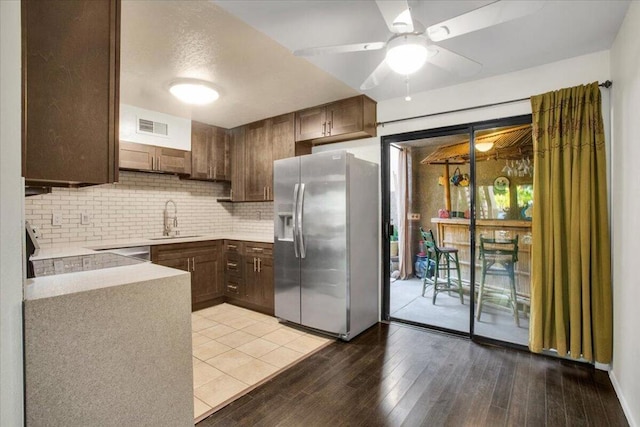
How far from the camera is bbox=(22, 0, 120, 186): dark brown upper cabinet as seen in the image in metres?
1.22

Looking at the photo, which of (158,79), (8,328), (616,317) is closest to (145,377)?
(8,328)

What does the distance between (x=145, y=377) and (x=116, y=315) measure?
0.30 meters

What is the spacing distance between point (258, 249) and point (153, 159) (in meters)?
1.77

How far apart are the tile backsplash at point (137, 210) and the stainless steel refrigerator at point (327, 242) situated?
1.30m

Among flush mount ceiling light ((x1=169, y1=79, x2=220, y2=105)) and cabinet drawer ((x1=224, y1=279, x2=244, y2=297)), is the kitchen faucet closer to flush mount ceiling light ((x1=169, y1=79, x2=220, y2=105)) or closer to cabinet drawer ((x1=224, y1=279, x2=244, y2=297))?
cabinet drawer ((x1=224, y1=279, x2=244, y2=297))

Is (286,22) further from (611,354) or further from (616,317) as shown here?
(611,354)

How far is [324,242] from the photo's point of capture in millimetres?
3260

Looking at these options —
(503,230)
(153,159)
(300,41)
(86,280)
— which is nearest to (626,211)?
(503,230)

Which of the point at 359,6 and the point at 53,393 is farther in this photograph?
the point at 359,6

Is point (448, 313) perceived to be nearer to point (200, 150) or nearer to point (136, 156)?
point (200, 150)

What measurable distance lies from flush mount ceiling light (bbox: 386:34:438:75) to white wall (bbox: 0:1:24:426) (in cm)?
161

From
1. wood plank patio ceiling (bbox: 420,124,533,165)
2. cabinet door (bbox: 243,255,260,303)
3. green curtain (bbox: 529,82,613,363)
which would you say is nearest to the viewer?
green curtain (bbox: 529,82,613,363)

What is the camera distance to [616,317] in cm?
232

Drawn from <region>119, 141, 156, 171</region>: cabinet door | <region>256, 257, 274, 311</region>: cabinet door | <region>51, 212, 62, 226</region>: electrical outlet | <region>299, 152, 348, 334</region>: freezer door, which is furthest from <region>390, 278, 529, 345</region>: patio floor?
<region>51, 212, 62, 226</region>: electrical outlet
